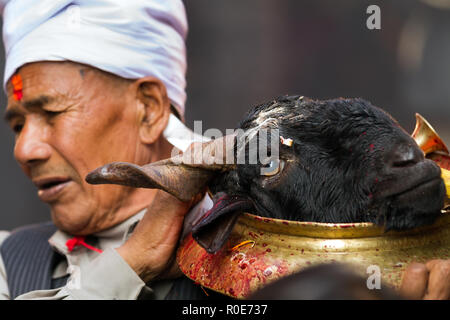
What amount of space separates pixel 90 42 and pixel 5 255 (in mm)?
774

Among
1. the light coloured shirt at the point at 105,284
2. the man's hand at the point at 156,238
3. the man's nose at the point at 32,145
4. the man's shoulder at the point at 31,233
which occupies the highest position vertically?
the man's nose at the point at 32,145

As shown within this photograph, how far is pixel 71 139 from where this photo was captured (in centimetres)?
168

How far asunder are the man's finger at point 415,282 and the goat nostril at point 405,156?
0.19 meters

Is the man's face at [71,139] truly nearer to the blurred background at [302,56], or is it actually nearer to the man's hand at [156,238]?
the man's hand at [156,238]

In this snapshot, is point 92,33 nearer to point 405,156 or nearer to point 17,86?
point 17,86

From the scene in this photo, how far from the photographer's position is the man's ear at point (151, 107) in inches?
70.8

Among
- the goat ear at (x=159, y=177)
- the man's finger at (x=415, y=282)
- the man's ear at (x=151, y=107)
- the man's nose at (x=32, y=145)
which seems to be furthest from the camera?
the man's ear at (x=151, y=107)

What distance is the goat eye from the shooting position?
3.59ft

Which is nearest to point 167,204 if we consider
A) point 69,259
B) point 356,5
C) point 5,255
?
point 69,259

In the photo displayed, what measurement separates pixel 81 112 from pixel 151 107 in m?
0.25

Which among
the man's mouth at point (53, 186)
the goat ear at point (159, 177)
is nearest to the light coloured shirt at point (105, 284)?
the man's mouth at point (53, 186)

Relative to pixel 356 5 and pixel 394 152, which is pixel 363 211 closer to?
pixel 394 152

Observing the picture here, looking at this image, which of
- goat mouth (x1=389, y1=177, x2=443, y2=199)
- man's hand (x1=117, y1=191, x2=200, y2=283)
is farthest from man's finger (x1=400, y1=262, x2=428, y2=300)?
man's hand (x1=117, y1=191, x2=200, y2=283)
